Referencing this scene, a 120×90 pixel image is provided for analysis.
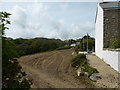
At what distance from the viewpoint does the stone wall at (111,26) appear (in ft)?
63.1

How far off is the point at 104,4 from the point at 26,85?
56.7 ft

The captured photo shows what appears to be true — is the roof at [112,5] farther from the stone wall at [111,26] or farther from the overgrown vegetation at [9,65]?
the overgrown vegetation at [9,65]

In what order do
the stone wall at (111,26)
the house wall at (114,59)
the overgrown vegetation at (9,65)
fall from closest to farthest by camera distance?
the overgrown vegetation at (9,65) < the house wall at (114,59) < the stone wall at (111,26)

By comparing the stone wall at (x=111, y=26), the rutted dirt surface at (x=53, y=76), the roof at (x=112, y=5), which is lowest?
the rutted dirt surface at (x=53, y=76)

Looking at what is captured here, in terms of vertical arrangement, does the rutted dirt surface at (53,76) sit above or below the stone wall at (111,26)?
below

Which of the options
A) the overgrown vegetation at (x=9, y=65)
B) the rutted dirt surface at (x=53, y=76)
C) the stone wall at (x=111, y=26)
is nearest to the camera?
the overgrown vegetation at (x=9, y=65)

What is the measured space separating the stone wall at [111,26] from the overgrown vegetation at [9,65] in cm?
1578

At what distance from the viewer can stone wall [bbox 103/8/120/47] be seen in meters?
19.2

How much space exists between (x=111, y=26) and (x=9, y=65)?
16.6 m

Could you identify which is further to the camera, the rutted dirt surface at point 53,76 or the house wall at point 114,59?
the house wall at point 114,59

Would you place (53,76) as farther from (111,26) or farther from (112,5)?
(112,5)

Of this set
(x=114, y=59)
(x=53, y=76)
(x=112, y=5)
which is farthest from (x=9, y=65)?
(x=112, y=5)

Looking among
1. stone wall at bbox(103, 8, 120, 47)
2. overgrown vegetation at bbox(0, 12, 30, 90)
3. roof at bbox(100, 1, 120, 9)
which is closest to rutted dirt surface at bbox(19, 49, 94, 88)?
Result: overgrown vegetation at bbox(0, 12, 30, 90)

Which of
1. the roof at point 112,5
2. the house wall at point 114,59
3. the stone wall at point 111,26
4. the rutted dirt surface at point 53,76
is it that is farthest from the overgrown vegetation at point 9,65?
the roof at point 112,5
